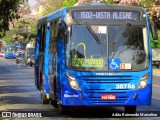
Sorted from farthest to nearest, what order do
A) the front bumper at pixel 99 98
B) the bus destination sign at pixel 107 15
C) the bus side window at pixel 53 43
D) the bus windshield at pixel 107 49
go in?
the bus side window at pixel 53 43 → the bus destination sign at pixel 107 15 → the bus windshield at pixel 107 49 → the front bumper at pixel 99 98

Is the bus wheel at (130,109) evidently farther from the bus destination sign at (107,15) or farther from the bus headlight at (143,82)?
the bus destination sign at (107,15)

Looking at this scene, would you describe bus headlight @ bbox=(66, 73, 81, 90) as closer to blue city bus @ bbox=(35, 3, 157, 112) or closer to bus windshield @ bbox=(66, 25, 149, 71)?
blue city bus @ bbox=(35, 3, 157, 112)

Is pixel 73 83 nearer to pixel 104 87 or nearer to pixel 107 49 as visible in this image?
pixel 104 87

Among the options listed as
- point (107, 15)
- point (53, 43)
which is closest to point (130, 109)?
point (107, 15)

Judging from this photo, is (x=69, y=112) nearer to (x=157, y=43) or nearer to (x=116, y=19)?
(x=116, y=19)

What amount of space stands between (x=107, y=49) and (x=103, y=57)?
0.80 feet

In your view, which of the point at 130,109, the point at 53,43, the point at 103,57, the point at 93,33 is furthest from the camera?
the point at 53,43

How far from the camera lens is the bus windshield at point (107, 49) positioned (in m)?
13.4

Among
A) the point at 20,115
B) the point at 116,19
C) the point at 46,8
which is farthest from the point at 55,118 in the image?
the point at 46,8

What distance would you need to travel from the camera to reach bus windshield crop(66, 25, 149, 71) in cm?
1342

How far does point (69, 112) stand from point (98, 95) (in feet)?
6.49

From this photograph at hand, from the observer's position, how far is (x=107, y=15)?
13.8m

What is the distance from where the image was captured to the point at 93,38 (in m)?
13.6

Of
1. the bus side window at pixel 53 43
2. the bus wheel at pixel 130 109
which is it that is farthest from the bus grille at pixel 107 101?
the bus side window at pixel 53 43
